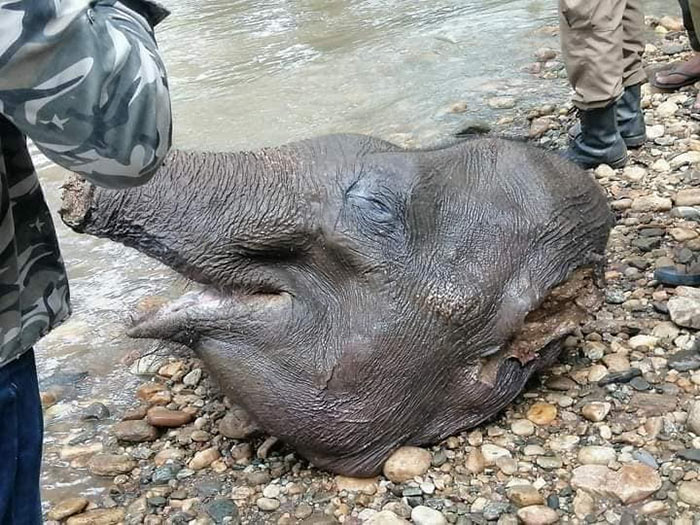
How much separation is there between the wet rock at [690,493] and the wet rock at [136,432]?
152cm

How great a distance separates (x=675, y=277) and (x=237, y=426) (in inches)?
61.4

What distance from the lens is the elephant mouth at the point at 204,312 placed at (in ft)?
7.69

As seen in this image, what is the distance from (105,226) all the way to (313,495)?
0.89 m

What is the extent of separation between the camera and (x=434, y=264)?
7.61ft

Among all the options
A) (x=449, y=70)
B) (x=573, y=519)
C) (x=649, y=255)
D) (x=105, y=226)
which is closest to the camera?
(x=573, y=519)

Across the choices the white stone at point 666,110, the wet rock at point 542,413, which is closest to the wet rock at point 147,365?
the wet rock at point 542,413

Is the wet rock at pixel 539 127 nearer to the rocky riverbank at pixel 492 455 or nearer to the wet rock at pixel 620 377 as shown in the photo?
the rocky riverbank at pixel 492 455

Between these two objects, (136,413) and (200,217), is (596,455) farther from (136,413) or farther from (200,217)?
(136,413)

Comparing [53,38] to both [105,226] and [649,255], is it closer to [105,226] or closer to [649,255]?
[105,226]

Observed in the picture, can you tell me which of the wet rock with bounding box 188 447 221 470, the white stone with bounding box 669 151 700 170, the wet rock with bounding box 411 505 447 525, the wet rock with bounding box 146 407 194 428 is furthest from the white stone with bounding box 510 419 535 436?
the white stone with bounding box 669 151 700 170

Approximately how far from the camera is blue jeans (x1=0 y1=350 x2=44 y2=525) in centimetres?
155

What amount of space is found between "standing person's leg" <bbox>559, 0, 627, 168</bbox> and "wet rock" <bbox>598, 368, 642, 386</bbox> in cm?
180

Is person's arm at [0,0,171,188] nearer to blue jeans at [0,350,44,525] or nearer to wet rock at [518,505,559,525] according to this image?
blue jeans at [0,350,44,525]

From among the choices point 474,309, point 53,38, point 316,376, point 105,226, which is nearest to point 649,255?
point 474,309
